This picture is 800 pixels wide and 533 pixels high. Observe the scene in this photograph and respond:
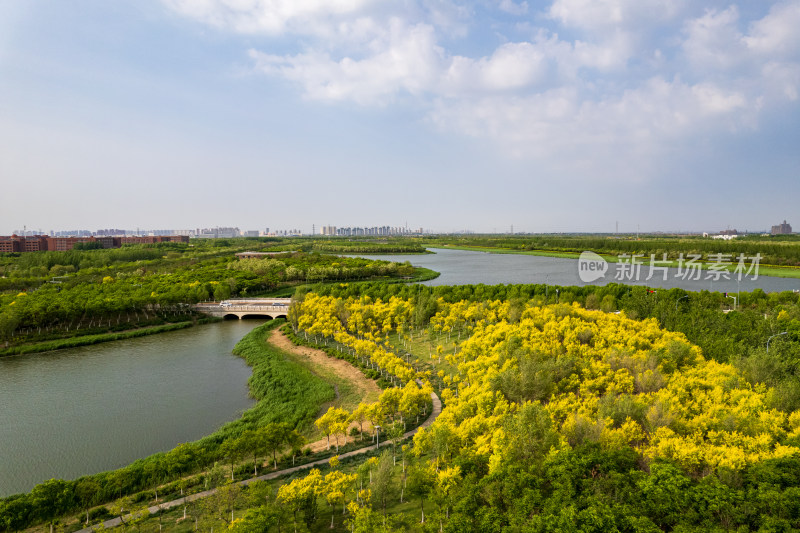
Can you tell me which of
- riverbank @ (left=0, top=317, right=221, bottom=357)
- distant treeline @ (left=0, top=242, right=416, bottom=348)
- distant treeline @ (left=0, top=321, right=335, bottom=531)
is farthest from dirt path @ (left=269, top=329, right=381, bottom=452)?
distant treeline @ (left=0, top=242, right=416, bottom=348)

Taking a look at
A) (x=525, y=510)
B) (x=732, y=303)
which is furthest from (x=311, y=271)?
(x=525, y=510)

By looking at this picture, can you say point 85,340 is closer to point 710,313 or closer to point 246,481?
point 246,481

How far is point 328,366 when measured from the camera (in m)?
35.3

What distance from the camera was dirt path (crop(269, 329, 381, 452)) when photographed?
1133 inches

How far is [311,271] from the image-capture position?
A: 257ft

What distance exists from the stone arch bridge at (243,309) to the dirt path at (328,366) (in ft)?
29.8

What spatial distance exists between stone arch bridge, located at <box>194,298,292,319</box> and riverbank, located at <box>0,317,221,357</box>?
4702mm

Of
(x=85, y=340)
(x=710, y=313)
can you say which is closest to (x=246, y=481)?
(x=85, y=340)

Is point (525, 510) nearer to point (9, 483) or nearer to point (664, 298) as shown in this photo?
point (9, 483)

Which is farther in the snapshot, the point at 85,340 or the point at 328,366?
the point at 85,340

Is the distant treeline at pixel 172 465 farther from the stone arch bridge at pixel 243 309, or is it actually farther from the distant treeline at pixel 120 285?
the distant treeline at pixel 120 285

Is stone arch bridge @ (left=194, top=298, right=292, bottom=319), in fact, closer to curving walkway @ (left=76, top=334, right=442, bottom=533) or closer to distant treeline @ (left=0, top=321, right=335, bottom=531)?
distant treeline @ (left=0, top=321, right=335, bottom=531)

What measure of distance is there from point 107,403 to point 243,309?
27.7m

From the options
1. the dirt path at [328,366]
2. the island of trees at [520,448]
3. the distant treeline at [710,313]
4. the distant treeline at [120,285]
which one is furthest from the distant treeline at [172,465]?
the distant treeline at [120,285]
